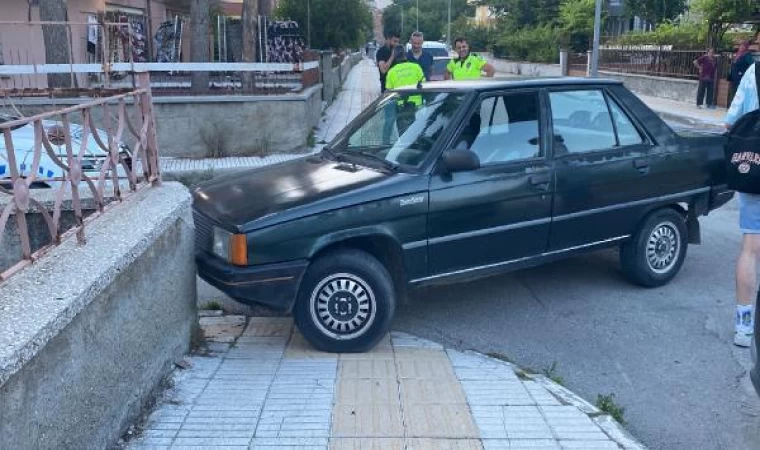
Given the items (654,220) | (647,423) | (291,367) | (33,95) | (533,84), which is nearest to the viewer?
(647,423)

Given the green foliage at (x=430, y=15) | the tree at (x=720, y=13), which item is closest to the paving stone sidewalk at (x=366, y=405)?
the tree at (x=720, y=13)

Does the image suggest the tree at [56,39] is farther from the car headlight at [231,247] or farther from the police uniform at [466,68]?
the car headlight at [231,247]

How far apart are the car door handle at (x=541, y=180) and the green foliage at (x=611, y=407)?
1.66 meters

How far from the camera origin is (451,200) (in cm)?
515

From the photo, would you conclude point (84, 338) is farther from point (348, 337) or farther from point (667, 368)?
point (667, 368)

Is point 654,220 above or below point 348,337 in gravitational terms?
above

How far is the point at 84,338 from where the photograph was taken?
3.29m

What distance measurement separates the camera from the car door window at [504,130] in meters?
5.43

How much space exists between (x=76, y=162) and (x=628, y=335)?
3.76 meters

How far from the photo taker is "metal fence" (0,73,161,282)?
131 inches

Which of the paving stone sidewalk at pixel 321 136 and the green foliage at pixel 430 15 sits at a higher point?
the green foliage at pixel 430 15

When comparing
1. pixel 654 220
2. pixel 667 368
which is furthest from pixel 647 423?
pixel 654 220

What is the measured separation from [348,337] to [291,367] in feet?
1.37

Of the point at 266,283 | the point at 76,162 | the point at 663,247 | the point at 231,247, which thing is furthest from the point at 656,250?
the point at 76,162
